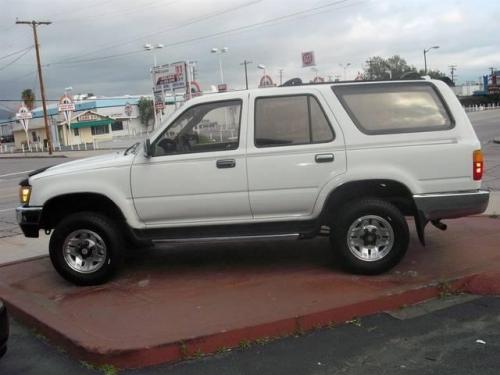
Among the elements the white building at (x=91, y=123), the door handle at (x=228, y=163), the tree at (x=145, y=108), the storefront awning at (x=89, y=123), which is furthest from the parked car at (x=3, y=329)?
the tree at (x=145, y=108)

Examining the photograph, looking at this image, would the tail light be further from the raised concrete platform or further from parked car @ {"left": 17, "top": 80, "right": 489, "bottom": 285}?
the raised concrete platform

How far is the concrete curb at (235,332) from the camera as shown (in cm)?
426

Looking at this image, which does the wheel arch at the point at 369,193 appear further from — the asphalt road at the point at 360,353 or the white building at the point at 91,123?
the white building at the point at 91,123

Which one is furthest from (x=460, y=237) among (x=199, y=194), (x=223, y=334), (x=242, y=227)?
(x=223, y=334)

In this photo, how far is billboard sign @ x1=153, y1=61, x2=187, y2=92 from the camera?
30141 mm

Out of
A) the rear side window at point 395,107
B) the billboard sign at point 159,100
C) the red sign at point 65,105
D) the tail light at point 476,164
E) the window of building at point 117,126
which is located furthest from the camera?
the window of building at point 117,126

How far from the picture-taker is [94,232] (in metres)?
5.96

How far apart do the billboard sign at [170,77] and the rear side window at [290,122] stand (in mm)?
24749

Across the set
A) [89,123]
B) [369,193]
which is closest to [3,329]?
[369,193]

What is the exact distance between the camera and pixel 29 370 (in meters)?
4.33

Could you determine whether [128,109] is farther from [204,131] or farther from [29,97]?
[204,131]

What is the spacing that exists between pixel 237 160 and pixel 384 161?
1.41 metres

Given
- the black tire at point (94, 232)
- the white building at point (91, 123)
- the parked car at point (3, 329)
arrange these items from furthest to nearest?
1. the white building at point (91, 123)
2. the black tire at point (94, 232)
3. the parked car at point (3, 329)

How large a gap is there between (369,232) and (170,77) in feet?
86.9
